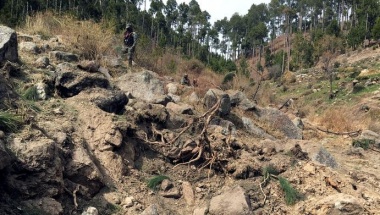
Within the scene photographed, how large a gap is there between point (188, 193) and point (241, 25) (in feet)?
193

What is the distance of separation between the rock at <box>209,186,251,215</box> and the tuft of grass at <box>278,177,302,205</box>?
0.56 meters

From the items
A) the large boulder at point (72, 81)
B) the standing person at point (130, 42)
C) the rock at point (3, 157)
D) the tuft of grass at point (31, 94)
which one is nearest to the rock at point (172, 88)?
the standing person at point (130, 42)

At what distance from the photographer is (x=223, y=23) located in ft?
206

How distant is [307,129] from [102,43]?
488 centimetres

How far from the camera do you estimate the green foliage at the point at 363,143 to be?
805 centimetres

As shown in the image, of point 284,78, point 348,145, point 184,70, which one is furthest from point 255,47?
point 348,145

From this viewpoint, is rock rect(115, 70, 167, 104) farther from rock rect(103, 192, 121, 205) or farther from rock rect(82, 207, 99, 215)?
rock rect(82, 207, 99, 215)

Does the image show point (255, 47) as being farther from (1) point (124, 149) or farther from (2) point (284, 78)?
(1) point (124, 149)

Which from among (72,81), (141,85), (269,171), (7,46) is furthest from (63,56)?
(269,171)

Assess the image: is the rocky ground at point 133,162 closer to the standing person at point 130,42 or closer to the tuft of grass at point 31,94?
the tuft of grass at point 31,94

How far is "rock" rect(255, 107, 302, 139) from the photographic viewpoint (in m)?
7.75

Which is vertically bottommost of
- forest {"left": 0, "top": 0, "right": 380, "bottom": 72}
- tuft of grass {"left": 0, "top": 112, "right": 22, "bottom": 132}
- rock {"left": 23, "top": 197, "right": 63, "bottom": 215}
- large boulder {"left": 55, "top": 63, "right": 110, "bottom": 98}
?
rock {"left": 23, "top": 197, "right": 63, "bottom": 215}

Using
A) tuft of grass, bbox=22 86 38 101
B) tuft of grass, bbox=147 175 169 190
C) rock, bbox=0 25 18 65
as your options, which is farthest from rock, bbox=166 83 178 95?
tuft of grass, bbox=147 175 169 190

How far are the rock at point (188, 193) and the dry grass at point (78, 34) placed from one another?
4441 millimetres
